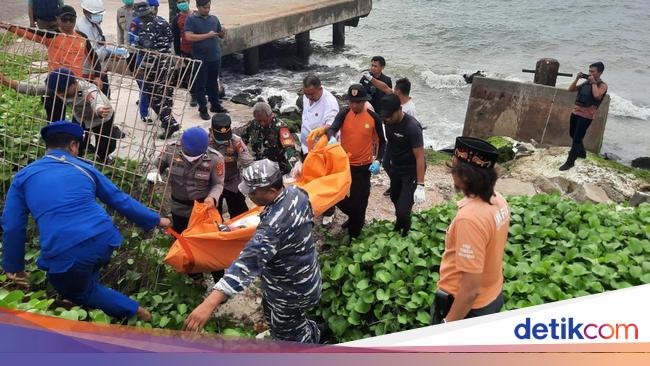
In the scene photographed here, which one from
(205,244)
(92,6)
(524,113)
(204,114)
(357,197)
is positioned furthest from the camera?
(524,113)

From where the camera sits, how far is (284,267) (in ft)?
11.7

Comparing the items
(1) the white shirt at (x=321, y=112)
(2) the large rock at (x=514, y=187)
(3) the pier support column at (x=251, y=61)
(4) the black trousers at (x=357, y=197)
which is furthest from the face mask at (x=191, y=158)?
(3) the pier support column at (x=251, y=61)

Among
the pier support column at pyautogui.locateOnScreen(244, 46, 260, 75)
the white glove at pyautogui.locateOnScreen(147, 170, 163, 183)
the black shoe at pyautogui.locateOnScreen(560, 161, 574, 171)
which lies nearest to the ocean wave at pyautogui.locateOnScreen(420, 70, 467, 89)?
the pier support column at pyautogui.locateOnScreen(244, 46, 260, 75)

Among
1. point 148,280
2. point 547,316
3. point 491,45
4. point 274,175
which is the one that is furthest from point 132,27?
point 491,45

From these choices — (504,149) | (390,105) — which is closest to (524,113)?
(504,149)

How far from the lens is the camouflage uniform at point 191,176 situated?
190 inches

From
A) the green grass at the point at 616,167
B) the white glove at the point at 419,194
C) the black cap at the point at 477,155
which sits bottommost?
the green grass at the point at 616,167

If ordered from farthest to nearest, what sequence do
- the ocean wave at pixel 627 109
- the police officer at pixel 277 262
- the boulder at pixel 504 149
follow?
the ocean wave at pixel 627 109 → the boulder at pixel 504 149 → the police officer at pixel 277 262

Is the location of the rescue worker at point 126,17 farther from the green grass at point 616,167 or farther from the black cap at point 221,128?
the green grass at point 616,167

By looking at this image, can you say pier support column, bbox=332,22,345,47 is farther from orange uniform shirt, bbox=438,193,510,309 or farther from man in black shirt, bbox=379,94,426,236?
orange uniform shirt, bbox=438,193,510,309

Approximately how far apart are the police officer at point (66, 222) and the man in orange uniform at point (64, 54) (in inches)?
63.7

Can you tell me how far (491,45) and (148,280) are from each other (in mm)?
23200

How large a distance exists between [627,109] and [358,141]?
15.7 m

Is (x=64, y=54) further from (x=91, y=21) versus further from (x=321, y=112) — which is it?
(x=321, y=112)
